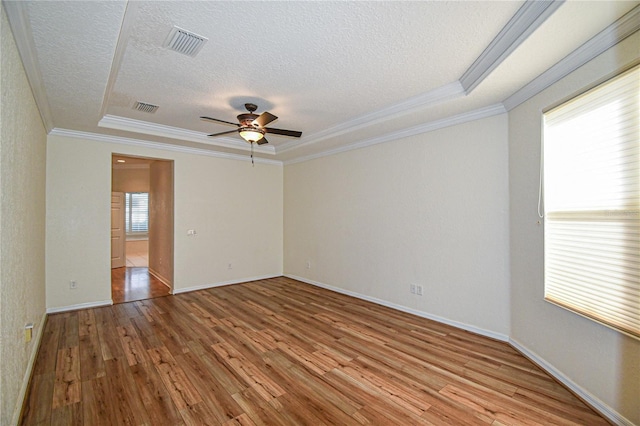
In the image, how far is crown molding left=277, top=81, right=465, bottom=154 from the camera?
3.06 metres

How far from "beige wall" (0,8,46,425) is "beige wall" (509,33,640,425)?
147 inches

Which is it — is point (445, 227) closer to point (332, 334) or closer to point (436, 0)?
point (332, 334)

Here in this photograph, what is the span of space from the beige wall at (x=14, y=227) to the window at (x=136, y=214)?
9.58m

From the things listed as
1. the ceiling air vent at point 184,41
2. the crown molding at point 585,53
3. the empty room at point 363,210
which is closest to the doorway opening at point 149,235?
the empty room at point 363,210

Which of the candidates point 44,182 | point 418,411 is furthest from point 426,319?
point 44,182

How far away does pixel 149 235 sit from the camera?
705 centimetres

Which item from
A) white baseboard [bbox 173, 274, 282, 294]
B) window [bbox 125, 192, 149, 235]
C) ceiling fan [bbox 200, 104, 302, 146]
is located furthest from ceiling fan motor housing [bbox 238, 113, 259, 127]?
window [bbox 125, 192, 149, 235]

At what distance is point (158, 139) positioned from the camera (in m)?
4.67

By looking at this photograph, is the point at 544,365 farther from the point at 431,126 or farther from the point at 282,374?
the point at 431,126

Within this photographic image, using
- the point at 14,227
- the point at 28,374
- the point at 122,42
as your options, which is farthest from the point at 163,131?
the point at 28,374

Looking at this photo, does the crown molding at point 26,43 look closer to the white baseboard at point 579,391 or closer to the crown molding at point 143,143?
the crown molding at point 143,143

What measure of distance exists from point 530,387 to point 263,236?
16.6 feet

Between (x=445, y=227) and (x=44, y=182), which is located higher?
(x=44, y=182)

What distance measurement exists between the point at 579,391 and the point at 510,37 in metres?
2.71
